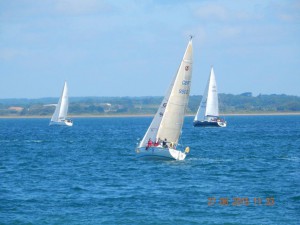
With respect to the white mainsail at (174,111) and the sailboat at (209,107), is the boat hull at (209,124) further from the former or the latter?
the white mainsail at (174,111)

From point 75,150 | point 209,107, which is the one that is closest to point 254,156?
point 75,150

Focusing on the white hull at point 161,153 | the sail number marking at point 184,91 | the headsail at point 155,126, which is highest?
the sail number marking at point 184,91

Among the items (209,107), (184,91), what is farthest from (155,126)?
(209,107)

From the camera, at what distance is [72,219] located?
3159 cm

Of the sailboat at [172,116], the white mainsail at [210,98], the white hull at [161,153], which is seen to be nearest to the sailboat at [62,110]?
the white mainsail at [210,98]

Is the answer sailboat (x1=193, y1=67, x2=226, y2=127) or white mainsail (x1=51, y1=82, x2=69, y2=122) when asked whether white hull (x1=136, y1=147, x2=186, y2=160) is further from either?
white mainsail (x1=51, y1=82, x2=69, y2=122)

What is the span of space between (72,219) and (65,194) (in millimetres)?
6844

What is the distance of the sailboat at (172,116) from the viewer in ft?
178

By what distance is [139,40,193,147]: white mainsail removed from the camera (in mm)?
55062

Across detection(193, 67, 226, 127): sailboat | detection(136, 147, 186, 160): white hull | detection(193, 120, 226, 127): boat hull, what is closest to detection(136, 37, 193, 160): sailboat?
detection(136, 147, 186, 160): white hull

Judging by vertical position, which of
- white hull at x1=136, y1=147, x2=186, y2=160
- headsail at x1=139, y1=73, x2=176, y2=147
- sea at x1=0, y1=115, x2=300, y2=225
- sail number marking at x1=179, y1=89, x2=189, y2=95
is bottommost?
sea at x1=0, y1=115, x2=300, y2=225

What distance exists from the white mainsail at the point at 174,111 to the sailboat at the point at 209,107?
248 feet

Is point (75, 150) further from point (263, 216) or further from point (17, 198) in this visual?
point (263, 216)

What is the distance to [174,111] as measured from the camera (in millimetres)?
55656
